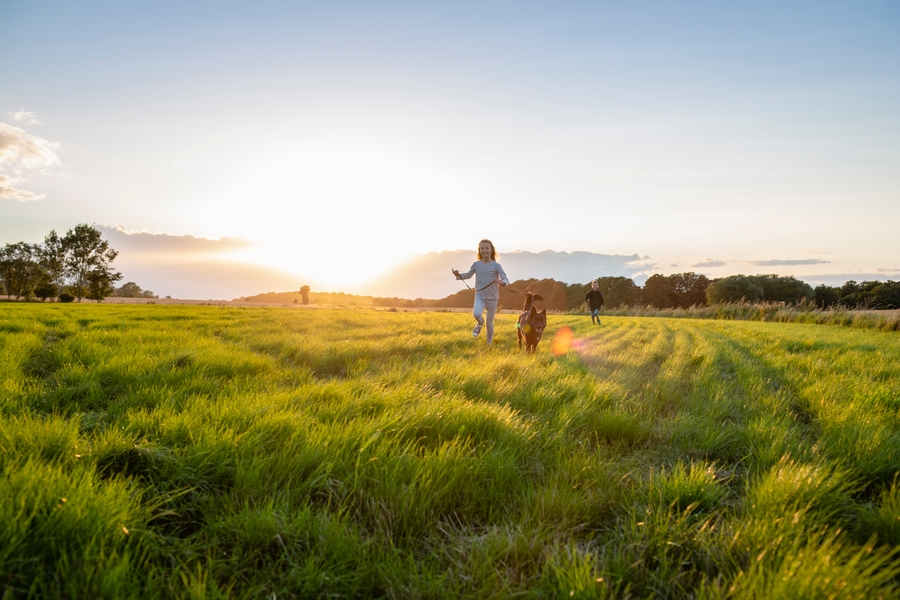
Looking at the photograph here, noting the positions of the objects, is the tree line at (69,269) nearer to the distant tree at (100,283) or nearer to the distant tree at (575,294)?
the distant tree at (100,283)

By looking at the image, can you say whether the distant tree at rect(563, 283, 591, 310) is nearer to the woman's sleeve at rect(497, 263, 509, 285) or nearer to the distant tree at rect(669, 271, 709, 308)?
the distant tree at rect(669, 271, 709, 308)

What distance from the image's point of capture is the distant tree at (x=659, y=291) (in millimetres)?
70875

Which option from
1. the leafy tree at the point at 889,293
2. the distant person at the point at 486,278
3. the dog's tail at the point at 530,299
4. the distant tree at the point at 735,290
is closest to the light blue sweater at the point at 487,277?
the distant person at the point at 486,278

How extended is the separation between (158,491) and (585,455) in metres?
2.68

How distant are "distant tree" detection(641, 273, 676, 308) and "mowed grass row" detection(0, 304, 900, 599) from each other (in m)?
73.6

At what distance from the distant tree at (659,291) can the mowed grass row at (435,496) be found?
7355cm

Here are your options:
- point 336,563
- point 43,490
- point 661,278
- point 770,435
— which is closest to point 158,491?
point 43,490

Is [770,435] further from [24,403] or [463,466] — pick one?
[24,403]

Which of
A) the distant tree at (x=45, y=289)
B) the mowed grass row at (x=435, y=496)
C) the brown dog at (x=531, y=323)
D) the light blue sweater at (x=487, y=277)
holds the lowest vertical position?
the mowed grass row at (x=435, y=496)

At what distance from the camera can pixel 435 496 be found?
2.24 metres

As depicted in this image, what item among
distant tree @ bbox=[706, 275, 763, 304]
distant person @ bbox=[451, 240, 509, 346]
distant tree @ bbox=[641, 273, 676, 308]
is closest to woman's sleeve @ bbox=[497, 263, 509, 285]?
distant person @ bbox=[451, 240, 509, 346]

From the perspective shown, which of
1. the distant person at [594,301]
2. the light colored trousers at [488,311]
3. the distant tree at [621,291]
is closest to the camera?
the light colored trousers at [488,311]

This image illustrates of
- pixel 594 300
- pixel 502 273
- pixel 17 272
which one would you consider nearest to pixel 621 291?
pixel 594 300

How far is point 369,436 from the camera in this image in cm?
275
